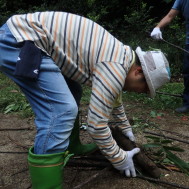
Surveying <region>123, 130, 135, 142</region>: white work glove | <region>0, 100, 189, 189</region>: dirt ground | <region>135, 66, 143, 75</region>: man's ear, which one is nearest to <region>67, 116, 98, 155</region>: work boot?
<region>0, 100, 189, 189</region>: dirt ground

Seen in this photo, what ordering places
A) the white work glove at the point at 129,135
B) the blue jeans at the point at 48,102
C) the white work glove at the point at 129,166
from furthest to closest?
the white work glove at the point at 129,135
the white work glove at the point at 129,166
the blue jeans at the point at 48,102

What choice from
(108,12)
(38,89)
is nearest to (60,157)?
(38,89)

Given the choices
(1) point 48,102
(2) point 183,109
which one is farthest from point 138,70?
(2) point 183,109

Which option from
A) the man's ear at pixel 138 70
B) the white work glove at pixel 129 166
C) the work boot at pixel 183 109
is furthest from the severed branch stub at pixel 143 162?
the work boot at pixel 183 109

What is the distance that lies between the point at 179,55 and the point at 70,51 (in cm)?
458

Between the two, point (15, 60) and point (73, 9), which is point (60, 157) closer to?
point (15, 60)

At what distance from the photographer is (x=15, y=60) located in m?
1.74

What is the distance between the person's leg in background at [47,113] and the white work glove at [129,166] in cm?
45

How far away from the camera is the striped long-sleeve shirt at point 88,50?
177 centimetres

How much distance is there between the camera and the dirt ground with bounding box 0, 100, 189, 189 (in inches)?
84.4

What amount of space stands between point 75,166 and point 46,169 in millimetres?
662

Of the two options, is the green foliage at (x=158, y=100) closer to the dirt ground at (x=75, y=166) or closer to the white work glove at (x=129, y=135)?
the dirt ground at (x=75, y=166)

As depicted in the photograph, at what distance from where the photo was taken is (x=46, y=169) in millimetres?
1749

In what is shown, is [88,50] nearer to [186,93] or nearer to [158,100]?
[186,93]
